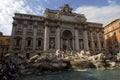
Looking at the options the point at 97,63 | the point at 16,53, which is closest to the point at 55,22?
the point at 16,53

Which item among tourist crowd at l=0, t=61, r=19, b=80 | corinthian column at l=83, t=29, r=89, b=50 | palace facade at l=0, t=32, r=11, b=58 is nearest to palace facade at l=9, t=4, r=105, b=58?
corinthian column at l=83, t=29, r=89, b=50

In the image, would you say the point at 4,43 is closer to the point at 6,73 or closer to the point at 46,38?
the point at 46,38

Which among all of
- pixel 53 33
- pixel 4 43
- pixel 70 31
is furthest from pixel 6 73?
pixel 4 43

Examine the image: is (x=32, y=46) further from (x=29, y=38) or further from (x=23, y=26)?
(x=23, y=26)

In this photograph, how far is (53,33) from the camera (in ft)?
104

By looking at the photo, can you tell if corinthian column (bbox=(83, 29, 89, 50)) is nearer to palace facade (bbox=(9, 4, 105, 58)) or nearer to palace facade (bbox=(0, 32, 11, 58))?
palace facade (bbox=(9, 4, 105, 58))

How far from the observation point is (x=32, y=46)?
29.3 meters

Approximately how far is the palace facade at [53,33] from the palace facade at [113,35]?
5.43 metres

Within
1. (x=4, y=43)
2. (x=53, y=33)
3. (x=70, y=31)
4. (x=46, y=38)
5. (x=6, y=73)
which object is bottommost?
(x=6, y=73)

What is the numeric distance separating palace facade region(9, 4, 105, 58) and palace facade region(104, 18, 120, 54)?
5.43 m

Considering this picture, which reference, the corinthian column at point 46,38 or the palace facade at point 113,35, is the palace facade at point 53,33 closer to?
the corinthian column at point 46,38

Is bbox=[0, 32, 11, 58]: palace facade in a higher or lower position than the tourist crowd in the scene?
higher

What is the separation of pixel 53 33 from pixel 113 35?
2321cm

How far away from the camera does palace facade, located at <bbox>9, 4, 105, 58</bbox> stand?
28922 millimetres
